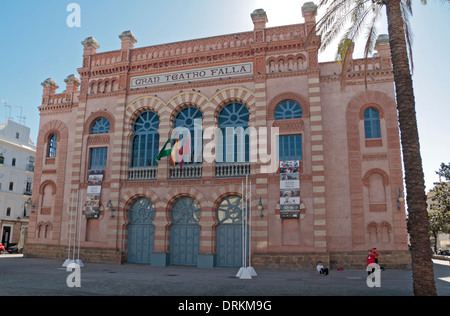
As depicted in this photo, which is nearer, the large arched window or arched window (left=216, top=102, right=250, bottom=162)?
the large arched window

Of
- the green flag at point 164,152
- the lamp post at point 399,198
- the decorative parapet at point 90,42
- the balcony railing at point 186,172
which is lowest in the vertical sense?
the lamp post at point 399,198

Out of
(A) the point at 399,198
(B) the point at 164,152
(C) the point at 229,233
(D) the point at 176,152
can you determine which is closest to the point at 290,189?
(C) the point at 229,233

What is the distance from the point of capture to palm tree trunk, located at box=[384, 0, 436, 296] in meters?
11.0

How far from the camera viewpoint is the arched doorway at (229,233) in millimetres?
22188

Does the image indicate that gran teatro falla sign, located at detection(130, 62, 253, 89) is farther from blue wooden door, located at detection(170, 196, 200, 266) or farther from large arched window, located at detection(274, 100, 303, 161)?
blue wooden door, located at detection(170, 196, 200, 266)

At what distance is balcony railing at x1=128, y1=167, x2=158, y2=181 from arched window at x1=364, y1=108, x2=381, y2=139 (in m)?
13.5

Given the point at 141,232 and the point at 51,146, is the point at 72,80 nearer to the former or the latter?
the point at 51,146

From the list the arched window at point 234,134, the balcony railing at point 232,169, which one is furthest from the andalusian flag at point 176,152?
the balcony railing at point 232,169

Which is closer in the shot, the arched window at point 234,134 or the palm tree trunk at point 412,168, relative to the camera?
the palm tree trunk at point 412,168

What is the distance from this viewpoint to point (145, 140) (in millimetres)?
25500

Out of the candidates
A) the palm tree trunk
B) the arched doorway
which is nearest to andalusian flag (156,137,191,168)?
the arched doorway

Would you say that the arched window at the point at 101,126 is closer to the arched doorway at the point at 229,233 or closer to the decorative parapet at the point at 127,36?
the decorative parapet at the point at 127,36

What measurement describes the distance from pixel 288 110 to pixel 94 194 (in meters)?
13.9

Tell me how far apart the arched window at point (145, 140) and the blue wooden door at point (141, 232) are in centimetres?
261
